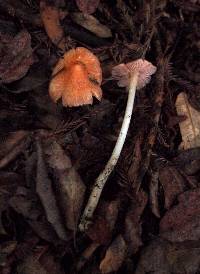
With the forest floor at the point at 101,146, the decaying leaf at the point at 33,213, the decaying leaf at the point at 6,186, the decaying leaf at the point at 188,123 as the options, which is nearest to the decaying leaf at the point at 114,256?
the forest floor at the point at 101,146

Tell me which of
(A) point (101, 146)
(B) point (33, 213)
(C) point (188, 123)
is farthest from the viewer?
(C) point (188, 123)

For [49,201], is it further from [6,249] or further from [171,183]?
[171,183]

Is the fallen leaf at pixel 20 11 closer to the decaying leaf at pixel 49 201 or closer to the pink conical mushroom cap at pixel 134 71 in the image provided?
the pink conical mushroom cap at pixel 134 71

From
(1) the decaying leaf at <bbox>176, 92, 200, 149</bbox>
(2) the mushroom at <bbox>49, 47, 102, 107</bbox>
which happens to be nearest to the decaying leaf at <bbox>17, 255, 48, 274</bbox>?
(2) the mushroom at <bbox>49, 47, 102, 107</bbox>

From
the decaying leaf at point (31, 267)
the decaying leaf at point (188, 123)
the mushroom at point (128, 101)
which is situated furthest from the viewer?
the decaying leaf at point (188, 123)

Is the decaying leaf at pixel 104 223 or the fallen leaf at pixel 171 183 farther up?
the fallen leaf at pixel 171 183

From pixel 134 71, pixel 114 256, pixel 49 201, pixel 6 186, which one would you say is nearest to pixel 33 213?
pixel 49 201

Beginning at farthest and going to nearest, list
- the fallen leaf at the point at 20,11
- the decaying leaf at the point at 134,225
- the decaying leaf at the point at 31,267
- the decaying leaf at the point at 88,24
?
1. the decaying leaf at the point at 88,24
2. the fallen leaf at the point at 20,11
3. the decaying leaf at the point at 134,225
4. the decaying leaf at the point at 31,267

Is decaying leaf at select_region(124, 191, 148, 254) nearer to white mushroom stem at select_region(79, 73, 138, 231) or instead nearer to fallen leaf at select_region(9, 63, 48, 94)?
white mushroom stem at select_region(79, 73, 138, 231)
